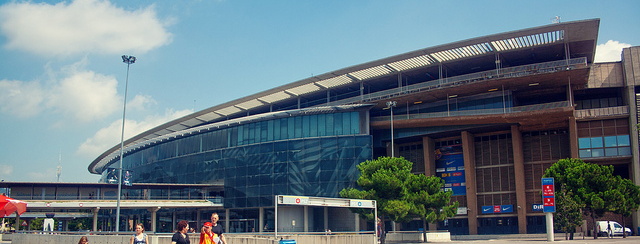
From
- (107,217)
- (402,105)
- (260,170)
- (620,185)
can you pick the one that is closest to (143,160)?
(107,217)

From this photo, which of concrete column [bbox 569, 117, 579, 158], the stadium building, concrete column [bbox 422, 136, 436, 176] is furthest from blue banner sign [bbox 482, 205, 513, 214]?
concrete column [bbox 569, 117, 579, 158]

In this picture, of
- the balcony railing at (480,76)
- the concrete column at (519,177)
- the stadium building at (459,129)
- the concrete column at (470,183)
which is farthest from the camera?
the concrete column at (470,183)

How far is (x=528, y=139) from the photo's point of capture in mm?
62219

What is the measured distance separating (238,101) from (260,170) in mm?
13875

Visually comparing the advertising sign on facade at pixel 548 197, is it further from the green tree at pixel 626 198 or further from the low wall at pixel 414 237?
the low wall at pixel 414 237

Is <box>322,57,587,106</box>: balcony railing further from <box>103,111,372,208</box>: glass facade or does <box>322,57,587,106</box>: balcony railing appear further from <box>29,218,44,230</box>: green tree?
<box>29,218,44,230</box>: green tree

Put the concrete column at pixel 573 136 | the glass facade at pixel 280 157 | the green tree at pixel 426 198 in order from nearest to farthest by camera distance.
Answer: the green tree at pixel 426 198 < the concrete column at pixel 573 136 < the glass facade at pixel 280 157

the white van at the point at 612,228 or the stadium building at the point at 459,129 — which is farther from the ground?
the stadium building at the point at 459,129

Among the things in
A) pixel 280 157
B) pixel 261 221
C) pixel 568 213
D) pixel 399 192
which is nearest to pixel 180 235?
pixel 399 192

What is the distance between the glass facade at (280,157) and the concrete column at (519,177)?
15172 millimetres

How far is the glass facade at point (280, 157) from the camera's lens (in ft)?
207

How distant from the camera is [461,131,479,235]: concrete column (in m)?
61.8

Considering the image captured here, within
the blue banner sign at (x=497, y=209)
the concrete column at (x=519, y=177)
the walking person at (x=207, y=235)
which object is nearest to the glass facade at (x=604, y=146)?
the concrete column at (x=519, y=177)

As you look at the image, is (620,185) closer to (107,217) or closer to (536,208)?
(536,208)
